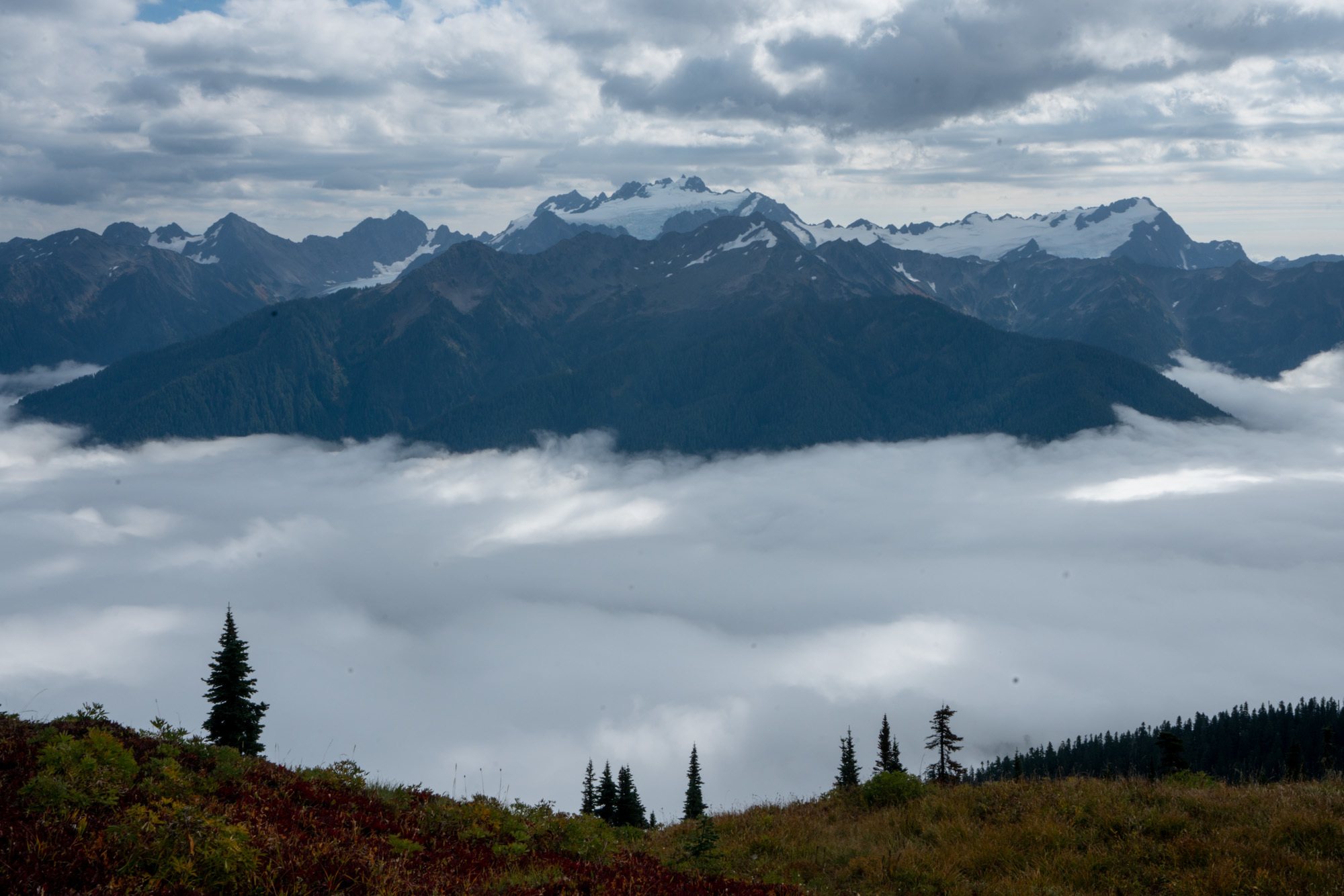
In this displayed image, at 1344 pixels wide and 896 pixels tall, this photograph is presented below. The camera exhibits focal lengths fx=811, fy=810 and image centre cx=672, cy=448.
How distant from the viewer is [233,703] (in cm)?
3622

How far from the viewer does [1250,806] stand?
52.0ft

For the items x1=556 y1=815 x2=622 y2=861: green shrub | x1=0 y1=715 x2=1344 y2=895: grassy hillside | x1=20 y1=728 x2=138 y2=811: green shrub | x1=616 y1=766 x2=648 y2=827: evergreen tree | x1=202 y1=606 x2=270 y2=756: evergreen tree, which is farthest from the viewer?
x1=616 y1=766 x2=648 y2=827: evergreen tree

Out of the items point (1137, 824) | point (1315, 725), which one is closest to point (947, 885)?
point (1137, 824)

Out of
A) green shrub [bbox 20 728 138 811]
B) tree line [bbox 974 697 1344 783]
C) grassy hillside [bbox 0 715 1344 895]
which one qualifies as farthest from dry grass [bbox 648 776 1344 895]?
tree line [bbox 974 697 1344 783]

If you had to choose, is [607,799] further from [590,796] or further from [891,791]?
[891,791]

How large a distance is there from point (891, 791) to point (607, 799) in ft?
99.0

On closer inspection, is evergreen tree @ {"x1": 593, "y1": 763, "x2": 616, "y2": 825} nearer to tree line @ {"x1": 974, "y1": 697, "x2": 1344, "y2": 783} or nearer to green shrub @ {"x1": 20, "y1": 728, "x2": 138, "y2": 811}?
green shrub @ {"x1": 20, "y1": 728, "x2": 138, "y2": 811}

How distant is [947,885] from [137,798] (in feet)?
43.8

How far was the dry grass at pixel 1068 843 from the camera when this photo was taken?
44.8 feet

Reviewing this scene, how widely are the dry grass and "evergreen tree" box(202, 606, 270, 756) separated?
82.8 feet

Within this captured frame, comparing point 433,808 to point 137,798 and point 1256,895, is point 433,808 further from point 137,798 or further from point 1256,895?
point 1256,895

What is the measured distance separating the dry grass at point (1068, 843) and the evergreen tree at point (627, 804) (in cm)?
2843

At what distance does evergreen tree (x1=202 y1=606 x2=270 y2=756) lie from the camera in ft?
116

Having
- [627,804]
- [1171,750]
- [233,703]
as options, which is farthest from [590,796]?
[1171,750]
